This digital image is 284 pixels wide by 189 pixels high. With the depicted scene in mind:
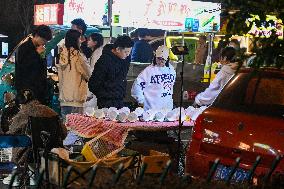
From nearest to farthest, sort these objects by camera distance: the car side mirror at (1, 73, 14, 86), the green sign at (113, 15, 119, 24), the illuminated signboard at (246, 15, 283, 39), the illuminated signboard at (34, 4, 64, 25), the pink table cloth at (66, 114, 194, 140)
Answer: the illuminated signboard at (246, 15, 283, 39) → the pink table cloth at (66, 114, 194, 140) → the car side mirror at (1, 73, 14, 86) → the green sign at (113, 15, 119, 24) → the illuminated signboard at (34, 4, 64, 25)

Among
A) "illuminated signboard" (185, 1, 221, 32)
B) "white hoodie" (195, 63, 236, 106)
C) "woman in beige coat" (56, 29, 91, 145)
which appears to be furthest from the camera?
"illuminated signboard" (185, 1, 221, 32)

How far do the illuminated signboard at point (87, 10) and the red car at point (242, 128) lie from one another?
8196mm

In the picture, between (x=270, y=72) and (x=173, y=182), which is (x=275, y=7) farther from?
(x=270, y=72)

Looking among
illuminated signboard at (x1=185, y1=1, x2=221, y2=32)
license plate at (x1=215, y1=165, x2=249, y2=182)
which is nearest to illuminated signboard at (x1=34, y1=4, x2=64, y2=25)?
illuminated signboard at (x1=185, y1=1, x2=221, y2=32)

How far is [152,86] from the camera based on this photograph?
33.9 ft

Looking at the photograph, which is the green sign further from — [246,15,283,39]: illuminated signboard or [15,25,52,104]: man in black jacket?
[246,15,283,39]: illuminated signboard

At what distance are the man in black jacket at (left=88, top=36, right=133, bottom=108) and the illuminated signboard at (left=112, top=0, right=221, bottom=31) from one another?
517 cm

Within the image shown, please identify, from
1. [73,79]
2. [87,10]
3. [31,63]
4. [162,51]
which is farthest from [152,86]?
[87,10]

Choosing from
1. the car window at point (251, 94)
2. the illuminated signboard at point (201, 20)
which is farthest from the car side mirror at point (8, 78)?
the car window at point (251, 94)

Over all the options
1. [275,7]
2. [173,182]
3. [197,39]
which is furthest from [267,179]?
[197,39]

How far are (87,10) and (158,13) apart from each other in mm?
1731

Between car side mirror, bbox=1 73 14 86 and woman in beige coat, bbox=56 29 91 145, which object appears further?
car side mirror, bbox=1 73 14 86

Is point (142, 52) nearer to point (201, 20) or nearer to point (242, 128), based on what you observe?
point (201, 20)

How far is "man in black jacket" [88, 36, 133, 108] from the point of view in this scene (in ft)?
32.8
